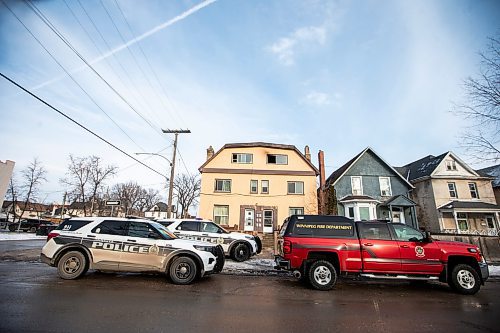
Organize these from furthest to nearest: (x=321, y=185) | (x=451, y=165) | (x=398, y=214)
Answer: (x=451, y=165)
(x=398, y=214)
(x=321, y=185)

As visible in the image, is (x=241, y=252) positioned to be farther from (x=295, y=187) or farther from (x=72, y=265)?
(x=295, y=187)

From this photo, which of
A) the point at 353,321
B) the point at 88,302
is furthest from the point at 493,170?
the point at 88,302

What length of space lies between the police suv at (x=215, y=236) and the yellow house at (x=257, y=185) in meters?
10.8

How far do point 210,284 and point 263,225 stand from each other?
53.6ft

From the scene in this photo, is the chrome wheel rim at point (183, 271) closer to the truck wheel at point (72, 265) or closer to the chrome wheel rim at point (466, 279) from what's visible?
the truck wheel at point (72, 265)

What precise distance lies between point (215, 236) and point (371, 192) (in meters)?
19.0

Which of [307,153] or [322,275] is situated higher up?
[307,153]

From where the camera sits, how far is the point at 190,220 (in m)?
→ 11.7

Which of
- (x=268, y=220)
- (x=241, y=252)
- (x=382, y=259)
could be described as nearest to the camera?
(x=382, y=259)

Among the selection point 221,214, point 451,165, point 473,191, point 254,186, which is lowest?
point 221,214

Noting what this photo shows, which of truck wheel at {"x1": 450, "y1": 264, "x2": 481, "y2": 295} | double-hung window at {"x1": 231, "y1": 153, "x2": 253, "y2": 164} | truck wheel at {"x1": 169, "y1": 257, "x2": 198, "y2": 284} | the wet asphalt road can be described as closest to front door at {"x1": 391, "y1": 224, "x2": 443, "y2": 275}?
truck wheel at {"x1": 450, "y1": 264, "x2": 481, "y2": 295}

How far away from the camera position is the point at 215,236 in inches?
451

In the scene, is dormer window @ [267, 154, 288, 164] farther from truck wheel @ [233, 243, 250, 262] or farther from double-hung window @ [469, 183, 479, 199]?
double-hung window @ [469, 183, 479, 199]

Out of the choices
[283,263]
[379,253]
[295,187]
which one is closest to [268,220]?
[295,187]
